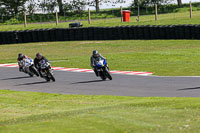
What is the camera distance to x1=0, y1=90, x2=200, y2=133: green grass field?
10.2 m

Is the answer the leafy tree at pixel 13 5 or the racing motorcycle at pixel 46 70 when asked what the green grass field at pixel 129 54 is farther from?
the leafy tree at pixel 13 5

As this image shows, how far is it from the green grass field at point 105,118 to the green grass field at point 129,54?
879 centimetres

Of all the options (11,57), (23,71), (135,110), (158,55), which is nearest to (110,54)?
(158,55)

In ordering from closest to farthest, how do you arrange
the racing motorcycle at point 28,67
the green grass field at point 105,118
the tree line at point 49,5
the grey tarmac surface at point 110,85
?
the green grass field at point 105,118
the grey tarmac surface at point 110,85
the racing motorcycle at point 28,67
the tree line at point 49,5

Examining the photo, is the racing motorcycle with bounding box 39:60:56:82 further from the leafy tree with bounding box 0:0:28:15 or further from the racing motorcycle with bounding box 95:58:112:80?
the leafy tree with bounding box 0:0:28:15

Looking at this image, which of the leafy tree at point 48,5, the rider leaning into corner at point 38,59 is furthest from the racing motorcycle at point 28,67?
the leafy tree at point 48,5

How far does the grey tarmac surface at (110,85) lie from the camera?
59.4 ft

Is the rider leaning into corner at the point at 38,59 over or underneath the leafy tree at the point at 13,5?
underneath

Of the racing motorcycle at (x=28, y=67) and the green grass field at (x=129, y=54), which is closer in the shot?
the racing motorcycle at (x=28, y=67)

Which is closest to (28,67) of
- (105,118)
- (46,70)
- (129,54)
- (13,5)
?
(46,70)

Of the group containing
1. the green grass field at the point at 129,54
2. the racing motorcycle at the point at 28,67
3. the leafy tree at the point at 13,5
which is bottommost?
the green grass field at the point at 129,54

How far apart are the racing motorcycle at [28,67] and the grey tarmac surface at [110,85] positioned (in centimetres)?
28

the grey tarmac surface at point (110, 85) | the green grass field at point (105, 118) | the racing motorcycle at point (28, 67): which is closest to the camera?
the green grass field at point (105, 118)

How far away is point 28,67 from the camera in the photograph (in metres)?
24.7
